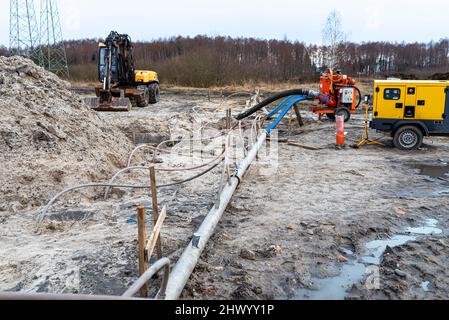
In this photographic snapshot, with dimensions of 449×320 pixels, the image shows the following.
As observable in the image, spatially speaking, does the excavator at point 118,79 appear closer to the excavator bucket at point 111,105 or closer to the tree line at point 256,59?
the excavator bucket at point 111,105

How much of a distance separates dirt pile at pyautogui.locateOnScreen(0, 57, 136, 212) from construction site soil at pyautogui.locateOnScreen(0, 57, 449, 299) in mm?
26

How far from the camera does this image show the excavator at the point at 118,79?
61.2 feet

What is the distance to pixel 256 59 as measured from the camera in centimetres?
4575

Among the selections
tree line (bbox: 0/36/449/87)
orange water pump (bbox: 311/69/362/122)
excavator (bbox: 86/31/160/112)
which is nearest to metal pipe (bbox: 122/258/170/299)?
orange water pump (bbox: 311/69/362/122)

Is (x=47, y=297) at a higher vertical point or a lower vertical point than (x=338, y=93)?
lower

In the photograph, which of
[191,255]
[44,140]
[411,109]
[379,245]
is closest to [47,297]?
[191,255]

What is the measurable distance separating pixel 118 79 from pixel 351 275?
706 inches

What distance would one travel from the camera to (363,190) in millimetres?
8008

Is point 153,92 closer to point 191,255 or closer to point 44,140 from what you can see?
point 44,140

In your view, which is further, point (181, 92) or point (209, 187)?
point (181, 92)

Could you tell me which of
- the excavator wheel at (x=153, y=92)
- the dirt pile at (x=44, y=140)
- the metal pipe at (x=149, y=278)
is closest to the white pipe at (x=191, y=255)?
the metal pipe at (x=149, y=278)
